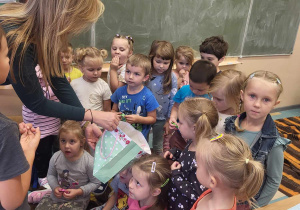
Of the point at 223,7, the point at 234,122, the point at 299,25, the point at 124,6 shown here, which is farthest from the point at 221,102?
the point at 299,25

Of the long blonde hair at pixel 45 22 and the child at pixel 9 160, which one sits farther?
the long blonde hair at pixel 45 22

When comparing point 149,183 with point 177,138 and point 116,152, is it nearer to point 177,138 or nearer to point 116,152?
point 116,152

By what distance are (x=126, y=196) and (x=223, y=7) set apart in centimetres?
296

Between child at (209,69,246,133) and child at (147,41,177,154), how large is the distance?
2.31ft

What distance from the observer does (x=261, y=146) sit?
4.41 feet

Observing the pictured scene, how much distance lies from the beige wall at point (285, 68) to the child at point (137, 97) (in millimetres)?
2440

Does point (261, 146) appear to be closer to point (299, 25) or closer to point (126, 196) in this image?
point (126, 196)

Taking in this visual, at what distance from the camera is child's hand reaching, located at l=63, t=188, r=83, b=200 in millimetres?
1894

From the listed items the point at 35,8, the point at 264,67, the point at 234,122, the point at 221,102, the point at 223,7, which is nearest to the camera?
the point at 35,8

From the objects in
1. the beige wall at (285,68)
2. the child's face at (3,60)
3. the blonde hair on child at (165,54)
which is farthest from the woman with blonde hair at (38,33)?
the beige wall at (285,68)

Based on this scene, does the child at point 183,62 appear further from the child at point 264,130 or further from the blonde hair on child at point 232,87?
the child at point 264,130

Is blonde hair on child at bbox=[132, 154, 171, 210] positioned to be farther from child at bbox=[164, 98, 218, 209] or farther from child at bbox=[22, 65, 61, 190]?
child at bbox=[22, 65, 61, 190]

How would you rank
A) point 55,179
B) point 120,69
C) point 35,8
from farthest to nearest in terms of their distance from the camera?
point 120,69, point 55,179, point 35,8

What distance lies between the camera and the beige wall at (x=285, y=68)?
431 centimetres
